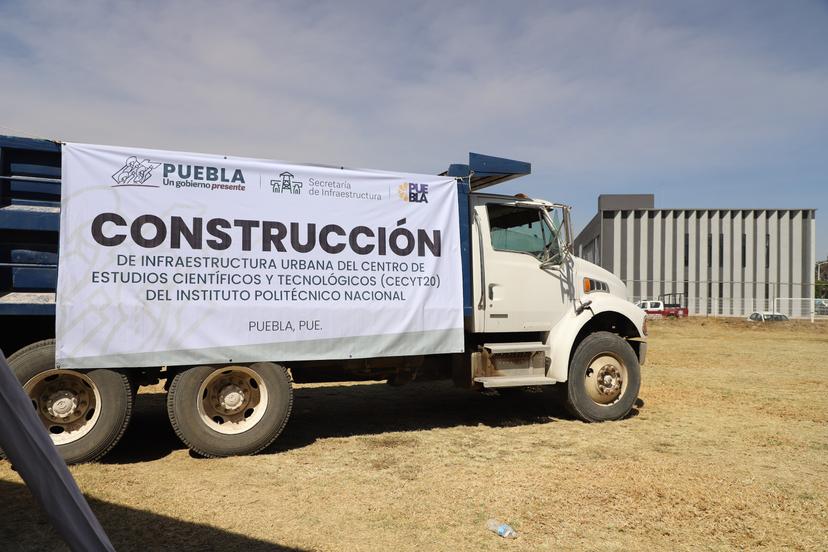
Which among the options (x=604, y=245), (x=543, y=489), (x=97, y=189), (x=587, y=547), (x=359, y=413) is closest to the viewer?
(x=587, y=547)

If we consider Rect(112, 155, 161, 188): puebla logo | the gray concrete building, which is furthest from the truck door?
the gray concrete building

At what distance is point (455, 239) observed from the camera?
6863mm

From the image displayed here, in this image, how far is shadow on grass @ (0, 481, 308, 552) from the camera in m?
3.82

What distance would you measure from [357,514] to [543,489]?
162cm

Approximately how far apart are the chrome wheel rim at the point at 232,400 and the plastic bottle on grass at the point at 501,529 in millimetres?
2700

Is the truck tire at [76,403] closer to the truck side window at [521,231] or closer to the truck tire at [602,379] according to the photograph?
the truck side window at [521,231]

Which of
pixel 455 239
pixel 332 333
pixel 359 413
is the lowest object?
pixel 359 413

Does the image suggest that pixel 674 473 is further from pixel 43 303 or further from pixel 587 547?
pixel 43 303

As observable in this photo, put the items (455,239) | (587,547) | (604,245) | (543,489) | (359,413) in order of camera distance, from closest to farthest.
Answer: (587,547)
(543,489)
(455,239)
(359,413)
(604,245)

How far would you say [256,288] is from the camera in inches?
230

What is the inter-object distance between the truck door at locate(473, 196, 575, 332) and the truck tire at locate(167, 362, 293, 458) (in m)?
2.57

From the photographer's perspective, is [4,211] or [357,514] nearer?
[357,514]

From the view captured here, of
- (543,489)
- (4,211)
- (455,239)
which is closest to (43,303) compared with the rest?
(4,211)

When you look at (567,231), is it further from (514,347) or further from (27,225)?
(27,225)
